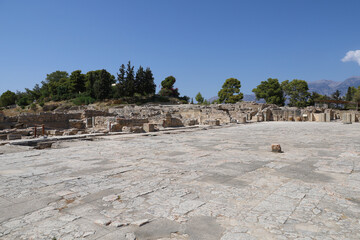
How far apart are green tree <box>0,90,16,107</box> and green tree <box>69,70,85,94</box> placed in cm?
1691

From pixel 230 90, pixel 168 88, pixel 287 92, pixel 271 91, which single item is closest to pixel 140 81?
pixel 168 88

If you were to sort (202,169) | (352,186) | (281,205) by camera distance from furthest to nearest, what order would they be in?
(202,169)
(352,186)
(281,205)

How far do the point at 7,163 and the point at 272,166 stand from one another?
653cm

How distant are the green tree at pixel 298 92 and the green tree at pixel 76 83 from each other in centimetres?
4938

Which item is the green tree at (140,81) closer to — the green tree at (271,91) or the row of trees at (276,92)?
the row of trees at (276,92)

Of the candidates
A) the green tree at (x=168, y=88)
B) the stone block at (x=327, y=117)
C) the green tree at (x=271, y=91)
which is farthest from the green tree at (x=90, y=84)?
the stone block at (x=327, y=117)

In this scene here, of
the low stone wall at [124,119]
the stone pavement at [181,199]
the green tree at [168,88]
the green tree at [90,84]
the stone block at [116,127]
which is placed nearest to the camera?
the stone pavement at [181,199]

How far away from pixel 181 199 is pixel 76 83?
63.3 meters

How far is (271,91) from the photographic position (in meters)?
57.7

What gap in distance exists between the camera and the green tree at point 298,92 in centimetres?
5744

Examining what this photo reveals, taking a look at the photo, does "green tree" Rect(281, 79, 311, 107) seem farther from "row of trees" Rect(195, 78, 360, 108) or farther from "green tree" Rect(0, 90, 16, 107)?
"green tree" Rect(0, 90, 16, 107)

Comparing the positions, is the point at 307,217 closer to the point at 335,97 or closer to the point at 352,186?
the point at 352,186

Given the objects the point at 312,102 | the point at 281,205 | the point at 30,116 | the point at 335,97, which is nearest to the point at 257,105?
the point at 312,102

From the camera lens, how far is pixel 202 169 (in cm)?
562
